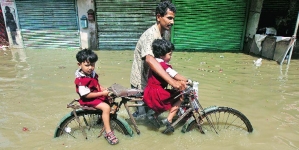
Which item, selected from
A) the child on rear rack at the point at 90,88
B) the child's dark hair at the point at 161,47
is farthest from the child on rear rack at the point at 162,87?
the child on rear rack at the point at 90,88

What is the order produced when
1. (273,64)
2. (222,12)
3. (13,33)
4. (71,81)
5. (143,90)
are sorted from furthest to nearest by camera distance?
(13,33) → (222,12) → (273,64) → (71,81) → (143,90)

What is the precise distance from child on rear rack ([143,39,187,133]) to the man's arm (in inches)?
3.4

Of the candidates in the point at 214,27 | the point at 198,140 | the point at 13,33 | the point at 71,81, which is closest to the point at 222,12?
the point at 214,27

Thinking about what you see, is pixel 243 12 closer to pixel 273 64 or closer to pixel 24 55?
pixel 273 64

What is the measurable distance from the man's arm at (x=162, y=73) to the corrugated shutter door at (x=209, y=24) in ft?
24.4

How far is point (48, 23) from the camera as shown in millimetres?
10125

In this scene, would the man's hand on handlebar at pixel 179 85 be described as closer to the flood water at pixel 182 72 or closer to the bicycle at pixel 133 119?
the bicycle at pixel 133 119

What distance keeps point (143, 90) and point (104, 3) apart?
25.2 ft

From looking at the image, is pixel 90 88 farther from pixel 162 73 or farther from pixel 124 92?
pixel 162 73

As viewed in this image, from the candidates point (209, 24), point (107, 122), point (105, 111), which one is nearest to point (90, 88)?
point (105, 111)

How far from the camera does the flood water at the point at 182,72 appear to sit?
3.20 metres

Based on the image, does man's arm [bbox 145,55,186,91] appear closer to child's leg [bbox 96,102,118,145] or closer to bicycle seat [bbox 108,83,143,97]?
bicycle seat [bbox 108,83,143,97]

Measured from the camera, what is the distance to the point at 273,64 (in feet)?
24.7

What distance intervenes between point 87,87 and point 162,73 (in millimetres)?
1003
